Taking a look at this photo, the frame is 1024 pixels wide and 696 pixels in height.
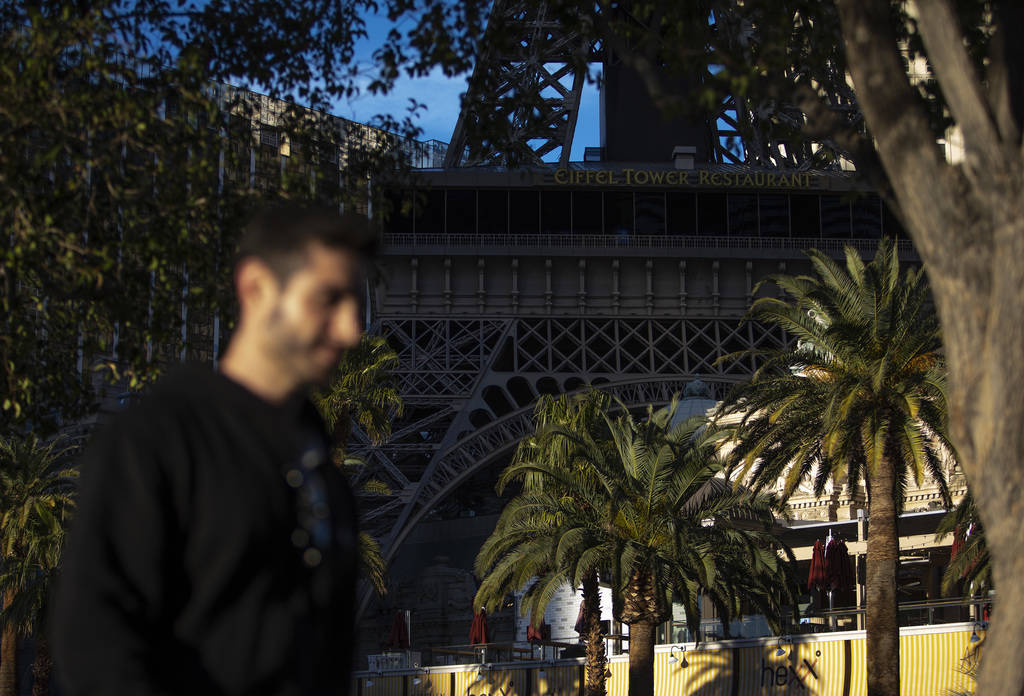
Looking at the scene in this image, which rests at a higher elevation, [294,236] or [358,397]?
[358,397]

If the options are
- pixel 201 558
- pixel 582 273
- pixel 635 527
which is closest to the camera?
pixel 201 558

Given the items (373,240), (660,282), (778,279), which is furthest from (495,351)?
(373,240)

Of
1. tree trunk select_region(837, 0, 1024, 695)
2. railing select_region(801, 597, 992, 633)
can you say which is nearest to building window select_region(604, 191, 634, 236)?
railing select_region(801, 597, 992, 633)

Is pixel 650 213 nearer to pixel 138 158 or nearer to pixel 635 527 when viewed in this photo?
pixel 635 527

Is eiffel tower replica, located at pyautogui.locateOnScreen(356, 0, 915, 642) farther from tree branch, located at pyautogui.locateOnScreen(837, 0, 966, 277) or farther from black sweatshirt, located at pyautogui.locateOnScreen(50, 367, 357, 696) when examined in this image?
black sweatshirt, located at pyautogui.locateOnScreen(50, 367, 357, 696)

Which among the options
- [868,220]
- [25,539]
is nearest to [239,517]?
[25,539]

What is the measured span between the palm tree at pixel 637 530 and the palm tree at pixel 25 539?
10.6 metres

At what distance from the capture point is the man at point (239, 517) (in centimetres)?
201

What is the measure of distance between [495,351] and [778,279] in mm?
26668

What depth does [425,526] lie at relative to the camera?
65.2 meters

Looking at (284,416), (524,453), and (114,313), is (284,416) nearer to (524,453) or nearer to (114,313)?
(114,313)

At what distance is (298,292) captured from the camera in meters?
2.20

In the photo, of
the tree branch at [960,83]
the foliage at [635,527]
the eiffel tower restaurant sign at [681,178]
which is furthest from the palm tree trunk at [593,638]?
the eiffel tower restaurant sign at [681,178]

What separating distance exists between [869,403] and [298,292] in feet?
68.6
